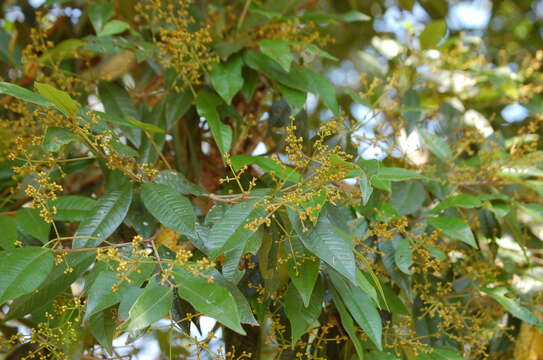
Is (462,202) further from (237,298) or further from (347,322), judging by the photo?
(237,298)

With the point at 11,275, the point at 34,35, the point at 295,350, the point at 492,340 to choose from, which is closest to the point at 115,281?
the point at 11,275

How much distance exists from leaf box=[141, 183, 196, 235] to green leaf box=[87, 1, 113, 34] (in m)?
0.53

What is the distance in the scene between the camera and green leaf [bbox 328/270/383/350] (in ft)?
3.04

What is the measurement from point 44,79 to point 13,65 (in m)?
0.22

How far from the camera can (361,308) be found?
95 centimetres

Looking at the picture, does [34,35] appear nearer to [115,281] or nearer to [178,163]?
[178,163]

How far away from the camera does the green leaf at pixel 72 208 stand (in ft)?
3.51

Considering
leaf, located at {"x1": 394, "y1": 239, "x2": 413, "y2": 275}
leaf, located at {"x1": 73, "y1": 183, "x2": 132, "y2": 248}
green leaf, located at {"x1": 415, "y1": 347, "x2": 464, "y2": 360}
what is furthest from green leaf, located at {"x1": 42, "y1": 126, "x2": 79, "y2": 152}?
green leaf, located at {"x1": 415, "y1": 347, "x2": 464, "y2": 360}

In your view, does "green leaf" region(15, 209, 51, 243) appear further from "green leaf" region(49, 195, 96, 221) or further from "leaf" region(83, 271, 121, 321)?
"leaf" region(83, 271, 121, 321)

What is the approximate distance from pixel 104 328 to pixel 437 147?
0.84 metres

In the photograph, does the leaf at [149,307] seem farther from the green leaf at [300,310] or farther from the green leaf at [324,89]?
the green leaf at [324,89]

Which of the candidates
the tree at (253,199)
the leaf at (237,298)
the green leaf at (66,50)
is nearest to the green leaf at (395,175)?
the tree at (253,199)

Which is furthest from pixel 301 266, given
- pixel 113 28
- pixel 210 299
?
pixel 113 28

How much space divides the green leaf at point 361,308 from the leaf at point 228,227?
191 mm
